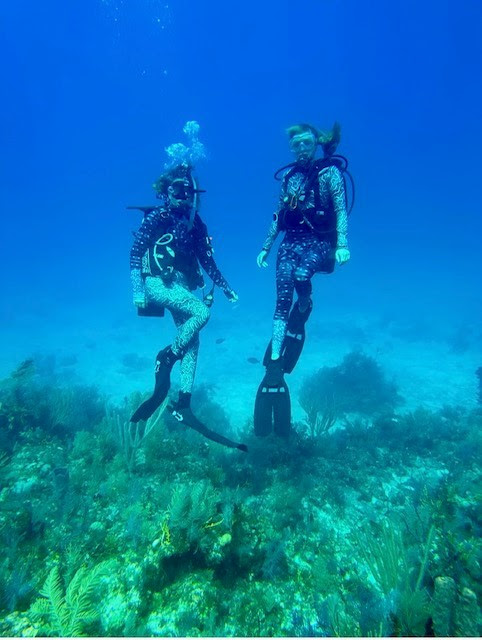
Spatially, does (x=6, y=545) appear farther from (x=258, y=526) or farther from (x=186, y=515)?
(x=258, y=526)

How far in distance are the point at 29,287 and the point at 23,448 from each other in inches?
2505

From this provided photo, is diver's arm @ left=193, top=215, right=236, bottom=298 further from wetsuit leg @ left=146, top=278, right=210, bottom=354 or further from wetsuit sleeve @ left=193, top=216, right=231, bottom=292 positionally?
wetsuit leg @ left=146, top=278, right=210, bottom=354

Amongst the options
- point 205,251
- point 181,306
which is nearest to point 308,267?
point 205,251

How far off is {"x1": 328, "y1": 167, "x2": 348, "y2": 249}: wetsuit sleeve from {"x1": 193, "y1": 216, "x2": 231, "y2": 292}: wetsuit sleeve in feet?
7.46

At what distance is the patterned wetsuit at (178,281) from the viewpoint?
5.55 meters

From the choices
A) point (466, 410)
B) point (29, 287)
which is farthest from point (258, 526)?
point (29, 287)

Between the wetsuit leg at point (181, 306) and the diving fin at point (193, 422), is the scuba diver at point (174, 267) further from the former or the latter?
the diving fin at point (193, 422)

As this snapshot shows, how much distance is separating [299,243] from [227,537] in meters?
4.55

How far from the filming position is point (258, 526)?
12.3 feet

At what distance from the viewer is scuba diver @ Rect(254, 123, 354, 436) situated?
5289 millimetres

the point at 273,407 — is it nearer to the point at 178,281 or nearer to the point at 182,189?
the point at 178,281

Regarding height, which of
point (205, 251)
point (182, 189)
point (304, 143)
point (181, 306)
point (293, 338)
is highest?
point (304, 143)

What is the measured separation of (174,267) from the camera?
19.7ft

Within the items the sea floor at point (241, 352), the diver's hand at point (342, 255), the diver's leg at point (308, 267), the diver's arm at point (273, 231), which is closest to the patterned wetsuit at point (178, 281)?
the diver's arm at point (273, 231)
